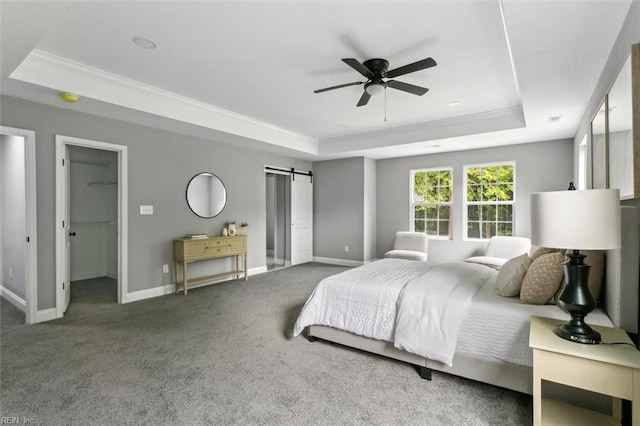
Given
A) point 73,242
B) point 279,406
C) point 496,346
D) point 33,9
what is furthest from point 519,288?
point 73,242

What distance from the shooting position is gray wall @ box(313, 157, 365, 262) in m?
6.79

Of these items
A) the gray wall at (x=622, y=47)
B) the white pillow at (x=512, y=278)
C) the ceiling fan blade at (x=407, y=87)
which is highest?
the ceiling fan blade at (x=407, y=87)

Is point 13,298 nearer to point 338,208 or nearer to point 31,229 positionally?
point 31,229

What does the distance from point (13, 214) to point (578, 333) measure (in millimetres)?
5890

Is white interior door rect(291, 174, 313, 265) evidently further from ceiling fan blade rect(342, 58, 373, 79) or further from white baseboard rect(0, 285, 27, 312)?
white baseboard rect(0, 285, 27, 312)

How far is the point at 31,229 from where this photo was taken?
3434 mm

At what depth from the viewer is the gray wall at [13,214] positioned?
150 inches

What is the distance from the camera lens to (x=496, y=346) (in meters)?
2.07

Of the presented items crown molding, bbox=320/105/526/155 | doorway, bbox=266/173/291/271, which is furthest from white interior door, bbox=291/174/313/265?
crown molding, bbox=320/105/526/155

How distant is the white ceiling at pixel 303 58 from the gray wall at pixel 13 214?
3.61 feet

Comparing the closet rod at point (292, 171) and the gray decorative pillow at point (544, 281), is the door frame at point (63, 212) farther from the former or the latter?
the gray decorative pillow at point (544, 281)

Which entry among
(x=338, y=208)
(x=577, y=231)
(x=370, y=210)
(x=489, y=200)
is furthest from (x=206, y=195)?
(x=489, y=200)

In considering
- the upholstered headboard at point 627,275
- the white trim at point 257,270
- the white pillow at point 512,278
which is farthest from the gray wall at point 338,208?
the upholstered headboard at point 627,275

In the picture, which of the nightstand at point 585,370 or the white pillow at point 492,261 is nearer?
the nightstand at point 585,370
